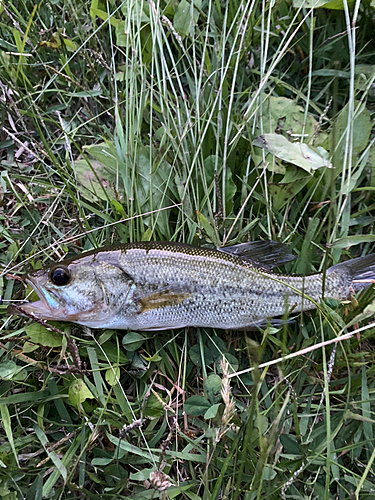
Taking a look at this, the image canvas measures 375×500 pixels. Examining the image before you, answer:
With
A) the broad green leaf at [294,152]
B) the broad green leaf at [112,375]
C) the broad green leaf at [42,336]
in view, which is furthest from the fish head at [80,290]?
the broad green leaf at [294,152]

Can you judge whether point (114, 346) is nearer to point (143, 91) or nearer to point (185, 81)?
point (143, 91)

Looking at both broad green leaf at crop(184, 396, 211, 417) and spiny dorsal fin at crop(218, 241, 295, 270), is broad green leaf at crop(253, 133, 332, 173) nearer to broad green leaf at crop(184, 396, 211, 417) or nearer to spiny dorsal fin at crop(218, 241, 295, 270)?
spiny dorsal fin at crop(218, 241, 295, 270)

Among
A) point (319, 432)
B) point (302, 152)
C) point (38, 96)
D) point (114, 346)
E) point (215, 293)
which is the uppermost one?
point (38, 96)

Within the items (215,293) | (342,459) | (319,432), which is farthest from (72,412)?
(342,459)

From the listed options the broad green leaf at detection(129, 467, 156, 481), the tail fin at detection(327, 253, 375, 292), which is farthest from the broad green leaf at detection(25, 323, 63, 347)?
the tail fin at detection(327, 253, 375, 292)

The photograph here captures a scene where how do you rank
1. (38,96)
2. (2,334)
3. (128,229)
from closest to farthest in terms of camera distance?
1. (2,334)
2. (128,229)
3. (38,96)

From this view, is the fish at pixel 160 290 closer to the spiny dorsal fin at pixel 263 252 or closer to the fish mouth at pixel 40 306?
the fish mouth at pixel 40 306
